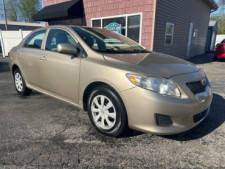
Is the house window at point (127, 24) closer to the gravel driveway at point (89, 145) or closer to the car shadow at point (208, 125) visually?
the car shadow at point (208, 125)

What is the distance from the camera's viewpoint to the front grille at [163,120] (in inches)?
82.9

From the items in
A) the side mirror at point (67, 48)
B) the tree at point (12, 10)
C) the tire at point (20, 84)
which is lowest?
the tire at point (20, 84)

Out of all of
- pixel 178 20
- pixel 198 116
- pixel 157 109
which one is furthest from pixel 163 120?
pixel 178 20

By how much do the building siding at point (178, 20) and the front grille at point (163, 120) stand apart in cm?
625

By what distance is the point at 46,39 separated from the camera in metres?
3.40

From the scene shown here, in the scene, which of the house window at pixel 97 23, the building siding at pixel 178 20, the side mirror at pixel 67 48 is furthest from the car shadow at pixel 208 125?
the house window at pixel 97 23

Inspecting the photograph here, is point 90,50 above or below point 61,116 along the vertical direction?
above

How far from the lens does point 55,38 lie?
3285mm

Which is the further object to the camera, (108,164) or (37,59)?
(37,59)

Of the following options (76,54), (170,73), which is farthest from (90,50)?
(170,73)

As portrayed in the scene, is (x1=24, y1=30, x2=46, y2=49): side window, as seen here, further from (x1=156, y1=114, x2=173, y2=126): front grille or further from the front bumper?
(x1=156, y1=114, x2=173, y2=126): front grille

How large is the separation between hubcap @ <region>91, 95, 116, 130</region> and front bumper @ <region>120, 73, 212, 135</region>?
→ 277mm

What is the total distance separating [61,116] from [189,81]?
7.35ft

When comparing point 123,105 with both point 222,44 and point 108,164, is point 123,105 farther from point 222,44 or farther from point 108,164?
point 222,44
